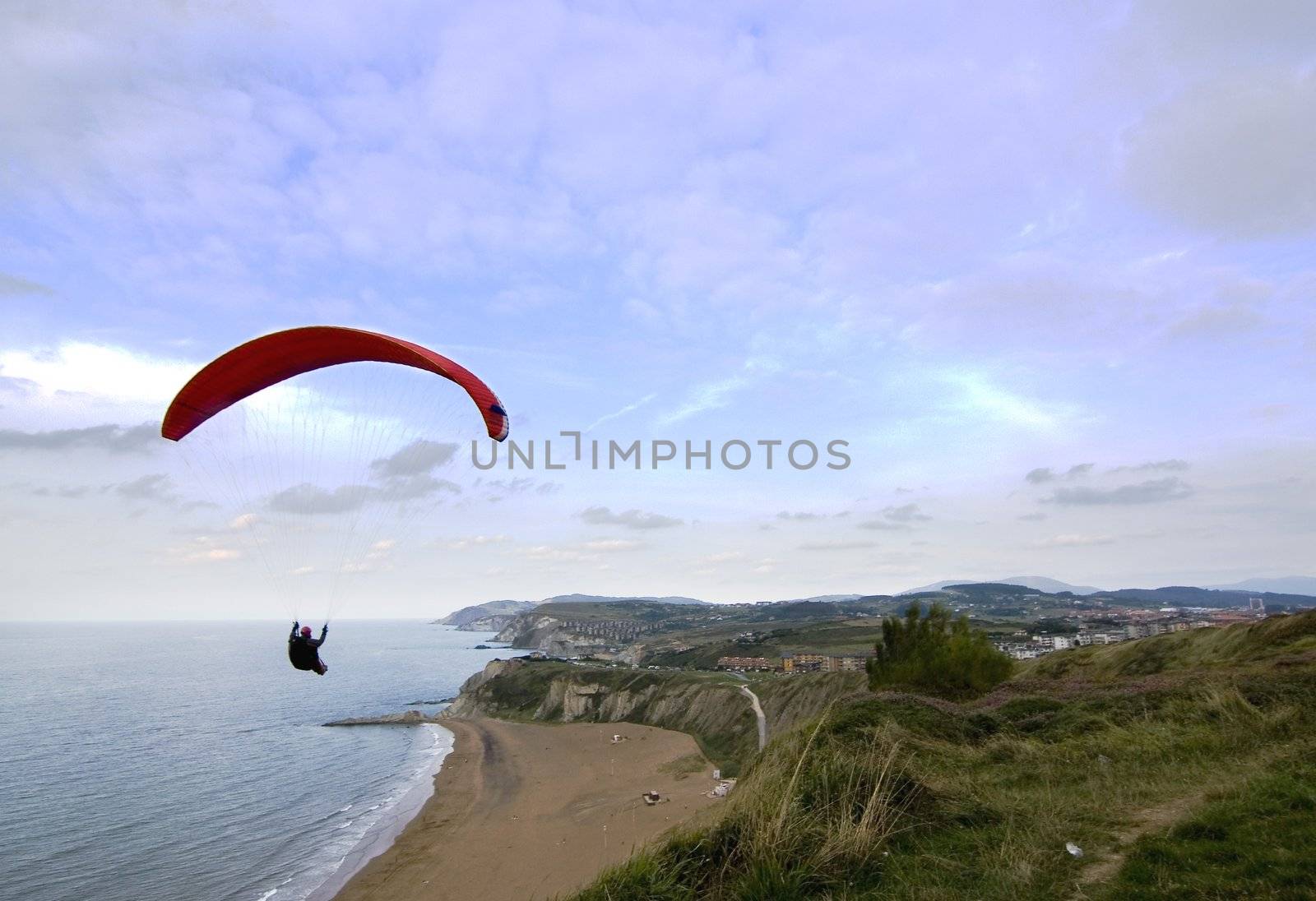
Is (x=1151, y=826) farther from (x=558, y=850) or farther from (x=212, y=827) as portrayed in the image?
(x=212, y=827)

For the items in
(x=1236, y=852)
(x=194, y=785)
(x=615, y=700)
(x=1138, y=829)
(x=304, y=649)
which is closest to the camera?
(x=1236, y=852)

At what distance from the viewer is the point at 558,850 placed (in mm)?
24359

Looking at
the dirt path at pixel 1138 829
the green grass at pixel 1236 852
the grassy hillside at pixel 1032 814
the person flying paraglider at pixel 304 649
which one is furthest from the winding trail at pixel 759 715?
the green grass at pixel 1236 852

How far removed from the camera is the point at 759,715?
42469 mm

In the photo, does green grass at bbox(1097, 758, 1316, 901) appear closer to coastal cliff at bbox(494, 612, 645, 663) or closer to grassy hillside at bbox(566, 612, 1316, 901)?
grassy hillside at bbox(566, 612, 1316, 901)

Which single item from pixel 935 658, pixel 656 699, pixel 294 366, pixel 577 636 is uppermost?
pixel 294 366

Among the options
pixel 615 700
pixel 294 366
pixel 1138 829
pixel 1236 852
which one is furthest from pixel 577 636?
pixel 1236 852

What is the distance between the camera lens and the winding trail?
3679 cm

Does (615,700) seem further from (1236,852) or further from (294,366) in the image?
(1236,852)

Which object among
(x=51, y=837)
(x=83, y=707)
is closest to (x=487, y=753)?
(x=51, y=837)

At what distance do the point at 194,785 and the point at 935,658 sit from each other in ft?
118

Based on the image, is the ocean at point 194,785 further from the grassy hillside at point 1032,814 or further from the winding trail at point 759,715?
the grassy hillside at point 1032,814

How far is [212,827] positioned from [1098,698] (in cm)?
3200

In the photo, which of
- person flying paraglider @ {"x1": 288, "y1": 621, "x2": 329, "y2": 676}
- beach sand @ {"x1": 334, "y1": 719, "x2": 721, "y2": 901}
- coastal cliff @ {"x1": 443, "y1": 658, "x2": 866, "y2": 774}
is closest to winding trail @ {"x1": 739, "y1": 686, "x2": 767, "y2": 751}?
coastal cliff @ {"x1": 443, "y1": 658, "x2": 866, "y2": 774}
